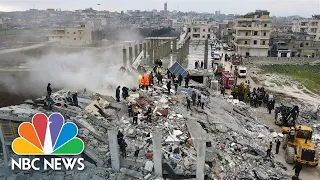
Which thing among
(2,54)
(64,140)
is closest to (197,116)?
(64,140)

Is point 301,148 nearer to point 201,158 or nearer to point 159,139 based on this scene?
point 201,158

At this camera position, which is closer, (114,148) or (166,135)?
(114,148)

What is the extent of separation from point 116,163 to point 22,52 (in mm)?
46745

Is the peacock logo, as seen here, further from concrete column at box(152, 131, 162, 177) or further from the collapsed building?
concrete column at box(152, 131, 162, 177)

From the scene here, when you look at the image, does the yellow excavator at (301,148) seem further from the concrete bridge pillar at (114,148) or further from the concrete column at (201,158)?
the concrete bridge pillar at (114,148)

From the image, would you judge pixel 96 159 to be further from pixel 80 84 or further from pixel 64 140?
pixel 80 84

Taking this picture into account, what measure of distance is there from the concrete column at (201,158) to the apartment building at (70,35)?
53478mm

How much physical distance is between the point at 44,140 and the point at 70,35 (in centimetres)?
5231

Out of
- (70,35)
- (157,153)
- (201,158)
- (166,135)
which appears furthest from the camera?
(70,35)

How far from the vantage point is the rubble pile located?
954 centimetres

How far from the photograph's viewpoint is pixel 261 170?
419 inches

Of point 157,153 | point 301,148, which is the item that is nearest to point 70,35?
point 157,153

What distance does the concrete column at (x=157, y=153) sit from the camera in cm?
880

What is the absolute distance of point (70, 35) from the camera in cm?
5800
